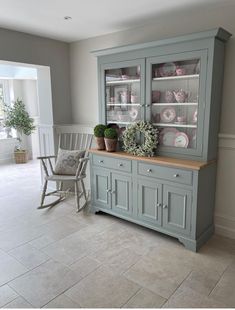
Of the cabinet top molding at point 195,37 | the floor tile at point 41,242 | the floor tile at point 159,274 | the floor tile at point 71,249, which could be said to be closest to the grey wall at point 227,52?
the cabinet top molding at point 195,37

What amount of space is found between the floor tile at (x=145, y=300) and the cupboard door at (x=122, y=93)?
5.67 ft

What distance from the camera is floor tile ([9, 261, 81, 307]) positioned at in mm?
1854

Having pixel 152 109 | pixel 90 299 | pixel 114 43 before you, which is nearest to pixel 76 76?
pixel 114 43

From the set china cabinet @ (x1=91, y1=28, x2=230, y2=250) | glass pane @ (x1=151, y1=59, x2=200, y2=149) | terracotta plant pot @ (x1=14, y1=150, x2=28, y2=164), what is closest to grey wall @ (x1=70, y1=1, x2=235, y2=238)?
china cabinet @ (x1=91, y1=28, x2=230, y2=250)

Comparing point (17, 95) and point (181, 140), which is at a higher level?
point (17, 95)

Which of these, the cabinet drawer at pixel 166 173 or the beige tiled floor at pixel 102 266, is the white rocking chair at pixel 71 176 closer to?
the beige tiled floor at pixel 102 266

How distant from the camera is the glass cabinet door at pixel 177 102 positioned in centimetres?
246

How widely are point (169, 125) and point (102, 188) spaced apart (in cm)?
112

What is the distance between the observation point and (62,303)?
179 centimetres

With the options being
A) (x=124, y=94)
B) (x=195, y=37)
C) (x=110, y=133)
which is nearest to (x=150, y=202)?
(x=110, y=133)

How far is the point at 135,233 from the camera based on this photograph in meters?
2.77

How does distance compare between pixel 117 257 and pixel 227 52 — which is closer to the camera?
pixel 117 257

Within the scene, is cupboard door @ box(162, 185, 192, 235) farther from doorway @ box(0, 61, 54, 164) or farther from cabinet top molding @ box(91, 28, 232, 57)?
doorway @ box(0, 61, 54, 164)

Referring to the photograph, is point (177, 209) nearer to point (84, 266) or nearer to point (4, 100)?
point (84, 266)
